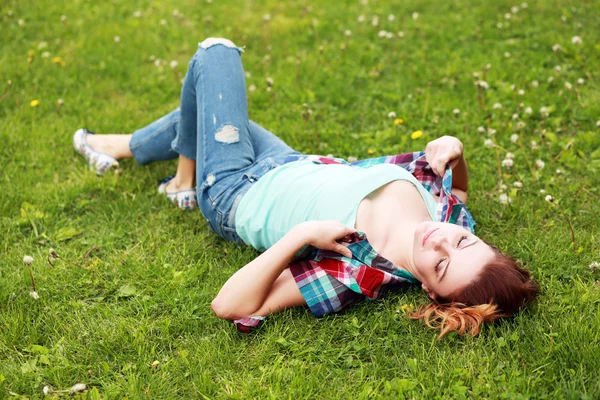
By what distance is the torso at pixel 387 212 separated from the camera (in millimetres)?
3451

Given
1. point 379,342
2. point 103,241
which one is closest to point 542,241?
point 379,342

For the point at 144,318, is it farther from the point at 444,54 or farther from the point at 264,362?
the point at 444,54

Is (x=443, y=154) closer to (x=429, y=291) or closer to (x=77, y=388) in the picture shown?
(x=429, y=291)

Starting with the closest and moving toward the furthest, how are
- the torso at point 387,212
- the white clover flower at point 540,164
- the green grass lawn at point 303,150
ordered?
the green grass lawn at point 303,150 < the torso at point 387,212 < the white clover flower at point 540,164

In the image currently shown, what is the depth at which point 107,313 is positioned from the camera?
3453mm

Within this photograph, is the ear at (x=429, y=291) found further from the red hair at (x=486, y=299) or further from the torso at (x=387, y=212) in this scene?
the torso at (x=387, y=212)

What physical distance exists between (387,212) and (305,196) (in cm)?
47

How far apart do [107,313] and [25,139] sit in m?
2.32

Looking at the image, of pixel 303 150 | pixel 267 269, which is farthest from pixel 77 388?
pixel 303 150

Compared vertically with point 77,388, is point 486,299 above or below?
above

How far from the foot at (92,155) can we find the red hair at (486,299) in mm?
2704

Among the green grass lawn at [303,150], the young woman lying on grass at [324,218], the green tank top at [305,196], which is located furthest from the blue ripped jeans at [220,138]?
the green grass lawn at [303,150]

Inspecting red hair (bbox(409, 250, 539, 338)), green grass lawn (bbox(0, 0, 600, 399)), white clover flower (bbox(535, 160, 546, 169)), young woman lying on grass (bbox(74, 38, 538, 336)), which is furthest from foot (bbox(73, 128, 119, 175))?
white clover flower (bbox(535, 160, 546, 169))

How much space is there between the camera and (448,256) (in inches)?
125
